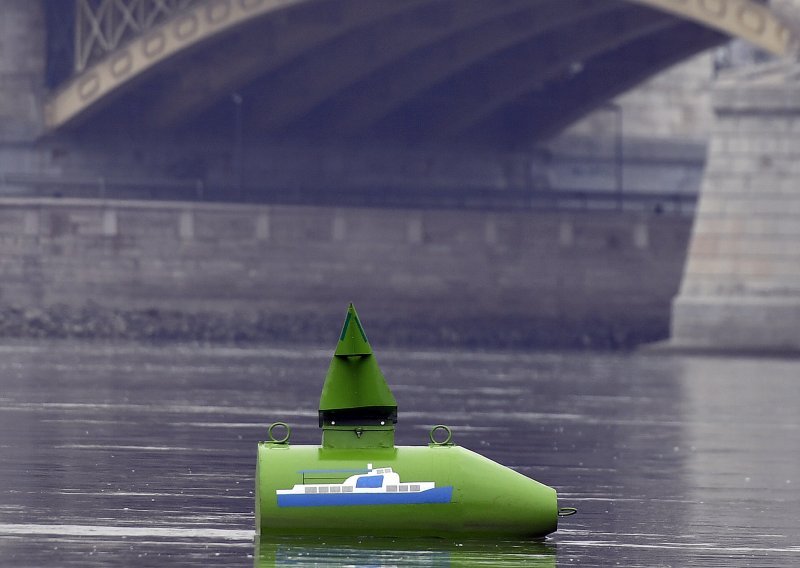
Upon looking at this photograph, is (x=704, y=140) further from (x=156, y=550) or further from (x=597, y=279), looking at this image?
(x=156, y=550)

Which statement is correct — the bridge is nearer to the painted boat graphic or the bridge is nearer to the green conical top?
the green conical top

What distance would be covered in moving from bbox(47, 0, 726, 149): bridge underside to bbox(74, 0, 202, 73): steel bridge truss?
949 millimetres

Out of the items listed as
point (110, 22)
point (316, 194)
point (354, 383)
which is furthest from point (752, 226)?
point (354, 383)

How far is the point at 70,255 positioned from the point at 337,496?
59.6 meters

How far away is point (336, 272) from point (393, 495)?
59.9 meters

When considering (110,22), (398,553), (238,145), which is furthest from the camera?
(238,145)

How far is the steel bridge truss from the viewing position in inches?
3155

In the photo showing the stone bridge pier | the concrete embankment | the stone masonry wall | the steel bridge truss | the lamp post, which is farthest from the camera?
the lamp post

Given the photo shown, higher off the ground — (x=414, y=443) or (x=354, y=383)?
(x=354, y=383)

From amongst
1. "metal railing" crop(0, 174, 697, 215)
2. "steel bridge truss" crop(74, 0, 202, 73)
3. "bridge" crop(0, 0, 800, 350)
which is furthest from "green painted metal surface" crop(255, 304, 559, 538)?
"metal railing" crop(0, 174, 697, 215)

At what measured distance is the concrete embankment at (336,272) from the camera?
77312 mm

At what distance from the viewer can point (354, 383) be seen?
19500 mm

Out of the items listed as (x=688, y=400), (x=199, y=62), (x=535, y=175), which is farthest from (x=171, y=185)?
(x=688, y=400)

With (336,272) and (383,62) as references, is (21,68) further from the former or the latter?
(336,272)
